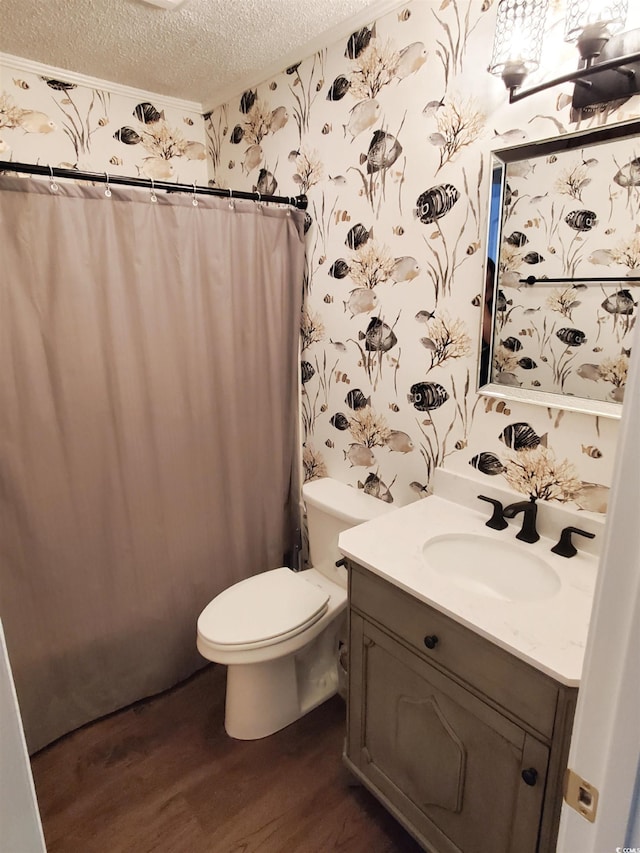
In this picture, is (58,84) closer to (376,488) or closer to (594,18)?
(594,18)

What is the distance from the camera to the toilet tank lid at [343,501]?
5.82 ft

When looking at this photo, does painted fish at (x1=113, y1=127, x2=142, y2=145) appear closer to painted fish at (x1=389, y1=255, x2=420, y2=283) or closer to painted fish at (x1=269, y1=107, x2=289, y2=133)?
painted fish at (x1=269, y1=107, x2=289, y2=133)

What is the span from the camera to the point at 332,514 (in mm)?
1837

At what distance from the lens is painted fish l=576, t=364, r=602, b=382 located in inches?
49.0

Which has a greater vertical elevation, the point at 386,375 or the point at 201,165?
the point at 201,165

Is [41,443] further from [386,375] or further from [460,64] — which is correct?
[460,64]

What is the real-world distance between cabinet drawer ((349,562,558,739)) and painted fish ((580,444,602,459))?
0.57 meters

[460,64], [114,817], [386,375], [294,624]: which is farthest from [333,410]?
[114,817]

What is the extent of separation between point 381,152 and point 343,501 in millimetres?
1204

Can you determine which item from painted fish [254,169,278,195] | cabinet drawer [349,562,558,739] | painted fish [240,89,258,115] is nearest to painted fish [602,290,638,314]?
cabinet drawer [349,562,558,739]

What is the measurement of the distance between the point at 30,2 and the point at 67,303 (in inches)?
34.3

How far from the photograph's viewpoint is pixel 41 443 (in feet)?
5.18

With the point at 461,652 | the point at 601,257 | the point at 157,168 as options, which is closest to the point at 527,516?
the point at 461,652

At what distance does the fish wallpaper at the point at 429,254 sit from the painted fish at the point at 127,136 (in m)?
0.43
